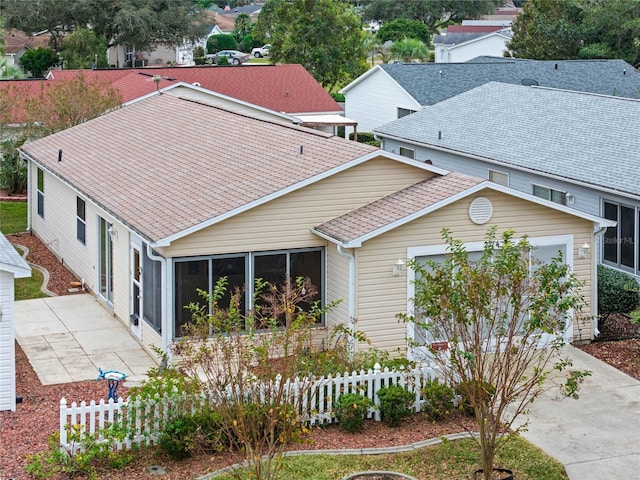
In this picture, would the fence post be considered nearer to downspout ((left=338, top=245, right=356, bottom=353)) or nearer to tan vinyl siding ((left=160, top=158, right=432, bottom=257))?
tan vinyl siding ((left=160, top=158, right=432, bottom=257))

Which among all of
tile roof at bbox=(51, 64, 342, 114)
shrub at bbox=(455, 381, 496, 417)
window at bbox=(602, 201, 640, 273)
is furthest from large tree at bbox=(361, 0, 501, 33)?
shrub at bbox=(455, 381, 496, 417)

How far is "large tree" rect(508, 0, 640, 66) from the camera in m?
57.1

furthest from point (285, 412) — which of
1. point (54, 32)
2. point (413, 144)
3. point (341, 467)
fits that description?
point (54, 32)

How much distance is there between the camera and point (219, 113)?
89.9 feet

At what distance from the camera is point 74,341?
2036 cm

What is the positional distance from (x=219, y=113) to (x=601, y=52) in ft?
116

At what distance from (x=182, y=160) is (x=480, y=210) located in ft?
25.2

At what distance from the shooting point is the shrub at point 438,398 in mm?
15773

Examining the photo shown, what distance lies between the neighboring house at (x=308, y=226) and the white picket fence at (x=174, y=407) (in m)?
1.51

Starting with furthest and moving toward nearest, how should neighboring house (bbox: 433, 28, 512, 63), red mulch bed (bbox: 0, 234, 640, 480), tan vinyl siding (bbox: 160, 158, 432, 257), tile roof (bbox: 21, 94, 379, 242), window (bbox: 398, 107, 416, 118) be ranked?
neighboring house (bbox: 433, 28, 512, 63), window (bbox: 398, 107, 416, 118), tile roof (bbox: 21, 94, 379, 242), tan vinyl siding (bbox: 160, 158, 432, 257), red mulch bed (bbox: 0, 234, 640, 480)

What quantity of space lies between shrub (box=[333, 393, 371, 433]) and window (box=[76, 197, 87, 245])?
11.3 metres

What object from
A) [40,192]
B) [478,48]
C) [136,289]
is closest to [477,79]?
[40,192]

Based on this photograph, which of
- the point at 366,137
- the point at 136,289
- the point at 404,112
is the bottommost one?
the point at 136,289

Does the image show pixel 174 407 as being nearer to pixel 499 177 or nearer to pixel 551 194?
pixel 551 194
